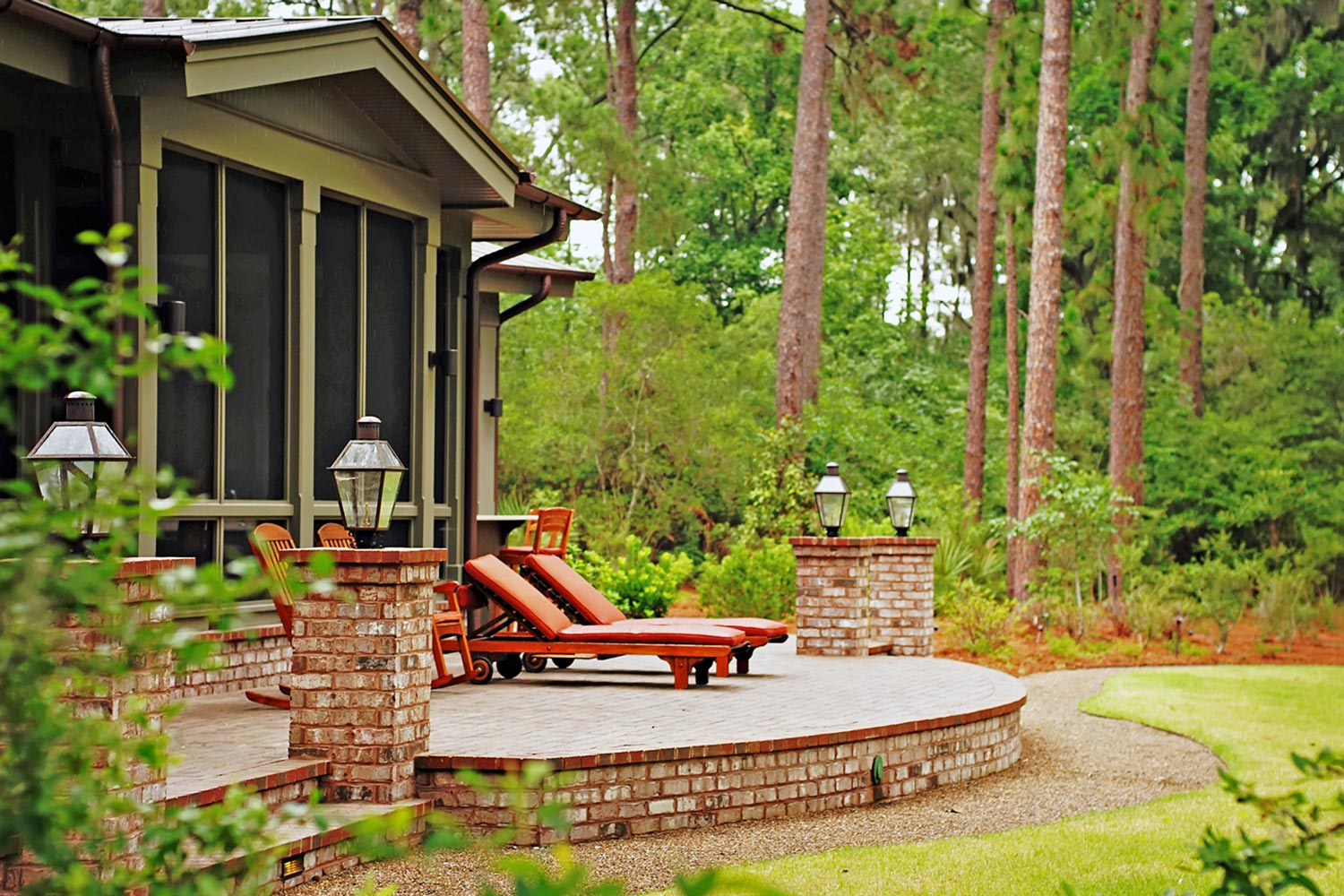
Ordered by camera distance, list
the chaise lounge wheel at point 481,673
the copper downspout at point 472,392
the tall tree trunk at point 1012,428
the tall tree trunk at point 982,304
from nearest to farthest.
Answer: the chaise lounge wheel at point 481,673, the copper downspout at point 472,392, the tall tree trunk at point 1012,428, the tall tree trunk at point 982,304

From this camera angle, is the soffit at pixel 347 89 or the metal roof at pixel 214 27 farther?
the soffit at pixel 347 89

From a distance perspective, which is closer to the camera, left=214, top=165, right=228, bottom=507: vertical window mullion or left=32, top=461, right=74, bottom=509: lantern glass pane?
left=32, top=461, right=74, bottom=509: lantern glass pane

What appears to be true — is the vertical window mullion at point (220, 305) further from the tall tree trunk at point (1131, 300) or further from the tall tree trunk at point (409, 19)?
the tall tree trunk at point (1131, 300)

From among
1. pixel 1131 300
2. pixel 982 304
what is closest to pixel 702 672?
pixel 1131 300

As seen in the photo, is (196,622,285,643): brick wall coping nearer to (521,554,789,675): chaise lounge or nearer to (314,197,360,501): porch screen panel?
(314,197,360,501): porch screen panel

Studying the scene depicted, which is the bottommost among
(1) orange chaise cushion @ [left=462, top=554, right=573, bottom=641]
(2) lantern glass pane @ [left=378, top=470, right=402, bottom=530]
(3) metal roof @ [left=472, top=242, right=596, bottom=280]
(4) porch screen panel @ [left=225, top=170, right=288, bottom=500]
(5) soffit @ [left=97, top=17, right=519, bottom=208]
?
(1) orange chaise cushion @ [left=462, top=554, right=573, bottom=641]

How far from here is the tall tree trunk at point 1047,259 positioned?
1720 cm

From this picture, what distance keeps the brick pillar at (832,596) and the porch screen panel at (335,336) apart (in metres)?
3.81

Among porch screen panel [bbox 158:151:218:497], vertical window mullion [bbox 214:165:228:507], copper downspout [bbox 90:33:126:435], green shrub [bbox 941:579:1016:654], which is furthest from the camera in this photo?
green shrub [bbox 941:579:1016:654]

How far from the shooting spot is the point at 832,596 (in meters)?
11.4

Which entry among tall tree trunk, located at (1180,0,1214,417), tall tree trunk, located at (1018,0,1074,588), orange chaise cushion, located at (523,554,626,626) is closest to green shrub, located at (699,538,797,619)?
tall tree trunk, located at (1018,0,1074,588)

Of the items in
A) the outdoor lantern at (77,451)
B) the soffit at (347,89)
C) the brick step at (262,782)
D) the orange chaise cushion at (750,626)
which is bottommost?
the brick step at (262,782)

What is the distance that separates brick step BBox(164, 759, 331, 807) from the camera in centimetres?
501

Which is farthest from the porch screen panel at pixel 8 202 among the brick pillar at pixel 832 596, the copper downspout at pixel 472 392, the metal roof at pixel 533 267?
the brick pillar at pixel 832 596
